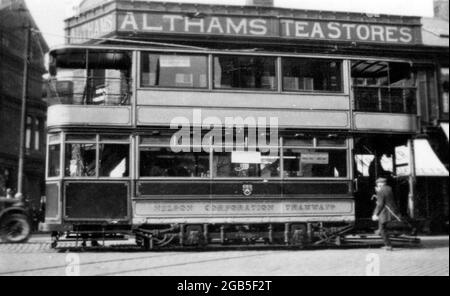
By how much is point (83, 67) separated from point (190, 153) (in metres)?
2.95

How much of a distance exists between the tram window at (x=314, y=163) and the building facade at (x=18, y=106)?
604cm

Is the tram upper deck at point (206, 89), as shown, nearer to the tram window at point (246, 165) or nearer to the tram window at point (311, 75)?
the tram window at point (311, 75)

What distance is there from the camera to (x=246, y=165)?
1007cm

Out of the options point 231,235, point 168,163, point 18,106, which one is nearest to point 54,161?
point 168,163

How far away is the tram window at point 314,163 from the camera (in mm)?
10312

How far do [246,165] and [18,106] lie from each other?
8.23 metres

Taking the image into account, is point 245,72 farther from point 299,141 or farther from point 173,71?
point 299,141

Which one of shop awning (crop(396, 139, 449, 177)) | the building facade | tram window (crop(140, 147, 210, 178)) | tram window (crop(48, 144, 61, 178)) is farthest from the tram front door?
the building facade

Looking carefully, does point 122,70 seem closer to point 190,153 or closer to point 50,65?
point 50,65

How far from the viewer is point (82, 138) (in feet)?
32.0

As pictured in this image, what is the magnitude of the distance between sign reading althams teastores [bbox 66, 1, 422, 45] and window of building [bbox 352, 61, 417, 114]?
572 centimetres

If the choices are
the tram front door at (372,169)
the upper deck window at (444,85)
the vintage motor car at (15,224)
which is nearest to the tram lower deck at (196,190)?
the tram front door at (372,169)

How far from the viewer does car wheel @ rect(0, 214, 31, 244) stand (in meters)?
10.4
